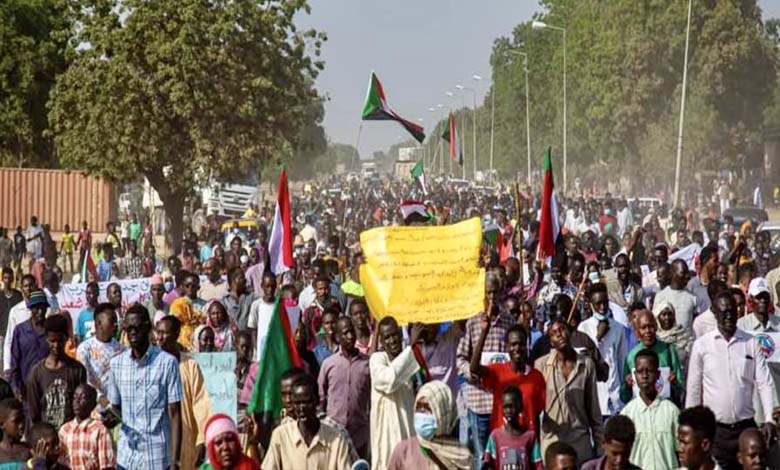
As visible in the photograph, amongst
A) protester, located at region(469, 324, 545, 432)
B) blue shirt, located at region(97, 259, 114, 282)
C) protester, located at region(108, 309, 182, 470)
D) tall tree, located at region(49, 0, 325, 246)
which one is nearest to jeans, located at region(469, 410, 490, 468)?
protester, located at region(469, 324, 545, 432)

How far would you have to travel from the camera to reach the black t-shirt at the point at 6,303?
51.0 ft

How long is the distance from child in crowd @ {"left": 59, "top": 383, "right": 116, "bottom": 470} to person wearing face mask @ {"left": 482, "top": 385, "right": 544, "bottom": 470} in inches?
75.6

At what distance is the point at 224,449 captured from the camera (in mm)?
6961

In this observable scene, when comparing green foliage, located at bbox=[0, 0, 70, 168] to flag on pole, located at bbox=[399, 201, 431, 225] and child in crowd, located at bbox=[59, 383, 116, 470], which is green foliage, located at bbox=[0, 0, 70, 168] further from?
child in crowd, located at bbox=[59, 383, 116, 470]

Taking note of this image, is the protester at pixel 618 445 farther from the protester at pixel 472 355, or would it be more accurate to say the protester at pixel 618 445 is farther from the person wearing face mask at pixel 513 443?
the protester at pixel 472 355

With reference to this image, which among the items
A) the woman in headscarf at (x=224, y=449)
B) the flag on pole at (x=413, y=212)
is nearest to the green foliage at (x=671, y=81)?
the flag on pole at (x=413, y=212)

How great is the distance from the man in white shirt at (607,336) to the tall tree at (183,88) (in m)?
23.2

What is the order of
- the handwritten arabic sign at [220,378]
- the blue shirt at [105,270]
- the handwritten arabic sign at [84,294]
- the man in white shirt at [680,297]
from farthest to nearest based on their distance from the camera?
the blue shirt at [105,270] < the handwritten arabic sign at [84,294] < the man in white shirt at [680,297] < the handwritten arabic sign at [220,378]

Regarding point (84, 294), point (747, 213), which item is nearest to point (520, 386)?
point (84, 294)

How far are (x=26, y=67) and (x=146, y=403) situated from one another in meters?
39.6

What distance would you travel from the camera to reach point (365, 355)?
1028 cm

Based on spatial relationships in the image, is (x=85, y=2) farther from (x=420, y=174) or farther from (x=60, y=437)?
(x=60, y=437)

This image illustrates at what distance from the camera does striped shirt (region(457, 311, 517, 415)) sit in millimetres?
10297

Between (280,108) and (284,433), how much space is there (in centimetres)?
2838
